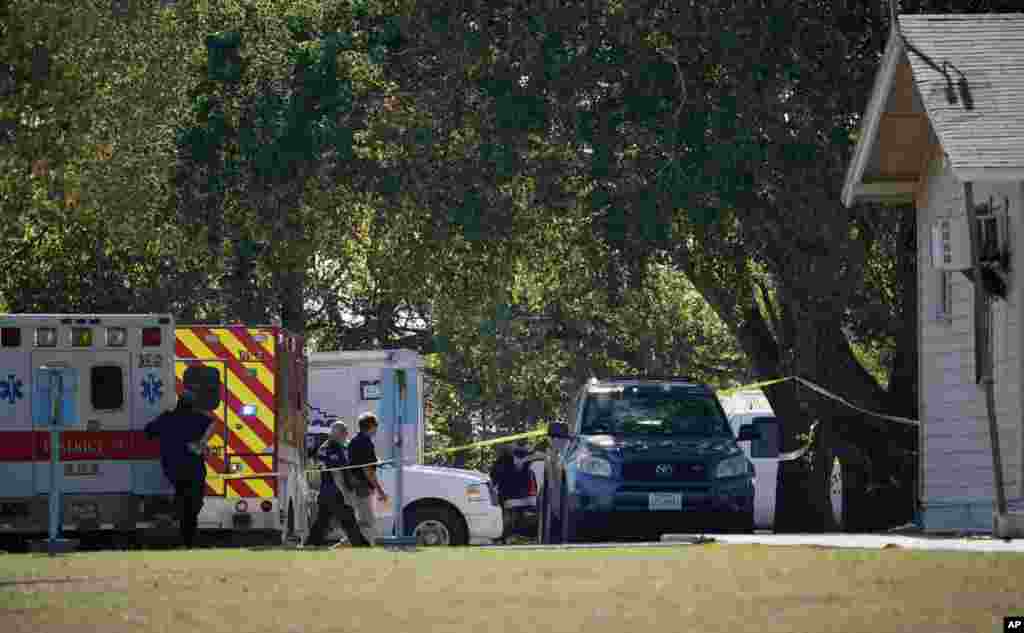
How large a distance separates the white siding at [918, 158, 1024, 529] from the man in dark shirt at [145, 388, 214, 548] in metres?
7.57

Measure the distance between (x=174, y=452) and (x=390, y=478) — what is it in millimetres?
7163

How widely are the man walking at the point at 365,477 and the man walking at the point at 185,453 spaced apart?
7.71 ft

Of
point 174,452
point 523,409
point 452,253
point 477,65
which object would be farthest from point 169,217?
point 523,409

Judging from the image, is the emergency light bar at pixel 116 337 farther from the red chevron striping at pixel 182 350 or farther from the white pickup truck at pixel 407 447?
the white pickup truck at pixel 407 447

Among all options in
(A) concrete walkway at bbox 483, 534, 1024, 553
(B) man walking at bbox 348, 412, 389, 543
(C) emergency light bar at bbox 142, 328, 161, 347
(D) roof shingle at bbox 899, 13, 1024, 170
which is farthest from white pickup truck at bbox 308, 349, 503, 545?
(D) roof shingle at bbox 899, 13, 1024, 170

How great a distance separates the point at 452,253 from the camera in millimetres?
31828

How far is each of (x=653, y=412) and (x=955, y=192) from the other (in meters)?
4.31

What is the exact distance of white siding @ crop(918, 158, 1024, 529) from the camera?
830 inches

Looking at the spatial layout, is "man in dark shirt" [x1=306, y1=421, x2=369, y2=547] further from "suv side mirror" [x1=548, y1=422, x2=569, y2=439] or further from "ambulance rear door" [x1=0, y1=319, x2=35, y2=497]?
"ambulance rear door" [x1=0, y1=319, x2=35, y2=497]

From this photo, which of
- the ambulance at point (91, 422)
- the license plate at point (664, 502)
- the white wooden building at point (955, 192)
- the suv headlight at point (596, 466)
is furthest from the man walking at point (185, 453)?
the white wooden building at point (955, 192)

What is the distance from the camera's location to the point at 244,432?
84.0ft

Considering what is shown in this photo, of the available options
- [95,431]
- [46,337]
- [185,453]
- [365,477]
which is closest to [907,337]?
[365,477]

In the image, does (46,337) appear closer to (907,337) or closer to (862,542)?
(862,542)

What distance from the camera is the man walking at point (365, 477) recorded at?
25438 millimetres
